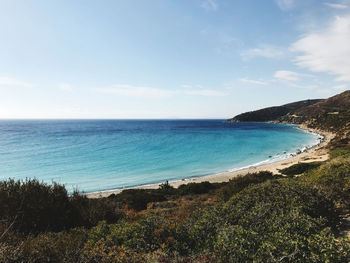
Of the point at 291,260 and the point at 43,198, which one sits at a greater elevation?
the point at 291,260

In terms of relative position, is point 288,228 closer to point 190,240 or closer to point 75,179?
point 190,240

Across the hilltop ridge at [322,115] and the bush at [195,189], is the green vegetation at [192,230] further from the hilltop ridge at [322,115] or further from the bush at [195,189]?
the hilltop ridge at [322,115]

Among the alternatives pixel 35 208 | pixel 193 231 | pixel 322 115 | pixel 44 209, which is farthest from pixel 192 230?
pixel 322 115

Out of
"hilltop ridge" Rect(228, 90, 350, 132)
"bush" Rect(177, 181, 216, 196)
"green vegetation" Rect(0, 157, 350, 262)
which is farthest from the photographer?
"hilltop ridge" Rect(228, 90, 350, 132)

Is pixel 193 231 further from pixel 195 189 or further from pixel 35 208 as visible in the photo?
pixel 195 189

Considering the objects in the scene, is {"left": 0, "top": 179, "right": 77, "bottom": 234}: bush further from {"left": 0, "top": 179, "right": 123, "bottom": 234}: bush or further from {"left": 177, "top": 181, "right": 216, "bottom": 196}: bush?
{"left": 177, "top": 181, "right": 216, "bottom": 196}: bush

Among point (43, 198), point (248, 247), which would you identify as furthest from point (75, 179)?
point (248, 247)

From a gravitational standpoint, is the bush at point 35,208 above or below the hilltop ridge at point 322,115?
below

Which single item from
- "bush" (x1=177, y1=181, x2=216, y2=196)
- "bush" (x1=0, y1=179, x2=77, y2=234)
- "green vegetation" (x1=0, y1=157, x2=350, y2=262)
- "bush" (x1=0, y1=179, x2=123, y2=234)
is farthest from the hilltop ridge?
"bush" (x1=0, y1=179, x2=77, y2=234)

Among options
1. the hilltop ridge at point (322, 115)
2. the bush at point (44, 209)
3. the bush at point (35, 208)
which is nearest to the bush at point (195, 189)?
the bush at point (44, 209)

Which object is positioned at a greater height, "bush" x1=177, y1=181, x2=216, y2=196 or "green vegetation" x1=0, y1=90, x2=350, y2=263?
"green vegetation" x1=0, y1=90, x2=350, y2=263

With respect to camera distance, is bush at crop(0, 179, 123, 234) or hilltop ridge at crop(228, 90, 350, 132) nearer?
bush at crop(0, 179, 123, 234)
